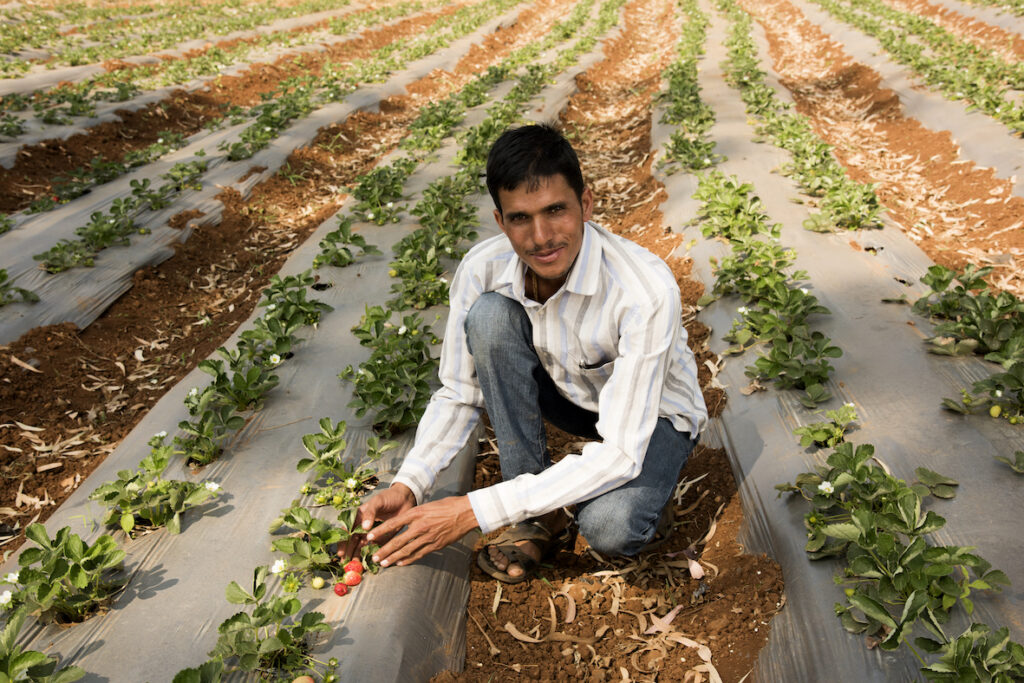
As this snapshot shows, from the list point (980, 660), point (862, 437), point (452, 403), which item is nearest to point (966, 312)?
point (862, 437)

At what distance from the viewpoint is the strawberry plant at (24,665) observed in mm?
1982

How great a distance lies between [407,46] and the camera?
14.9m

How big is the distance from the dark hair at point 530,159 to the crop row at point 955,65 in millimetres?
6635

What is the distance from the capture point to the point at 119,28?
16.5 m

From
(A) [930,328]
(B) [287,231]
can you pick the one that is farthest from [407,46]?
(A) [930,328]

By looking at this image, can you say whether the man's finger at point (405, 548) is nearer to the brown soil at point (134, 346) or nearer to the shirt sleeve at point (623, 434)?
the shirt sleeve at point (623, 434)

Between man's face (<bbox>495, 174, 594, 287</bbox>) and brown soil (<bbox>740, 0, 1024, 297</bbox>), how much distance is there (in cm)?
407

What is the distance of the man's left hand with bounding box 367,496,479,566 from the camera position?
7.38ft

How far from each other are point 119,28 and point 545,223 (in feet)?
61.9

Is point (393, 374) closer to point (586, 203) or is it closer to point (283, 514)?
point (283, 514)

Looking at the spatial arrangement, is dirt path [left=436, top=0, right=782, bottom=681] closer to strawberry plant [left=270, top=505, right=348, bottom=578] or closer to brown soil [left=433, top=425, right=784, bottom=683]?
brown soil [left=433, top=425, right=784, bottom=683]

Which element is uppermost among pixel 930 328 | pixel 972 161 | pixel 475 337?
pixel 475 337

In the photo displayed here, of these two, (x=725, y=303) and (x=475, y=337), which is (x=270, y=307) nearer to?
(x=475, y=337)

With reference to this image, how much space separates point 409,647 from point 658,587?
1.15 metres
